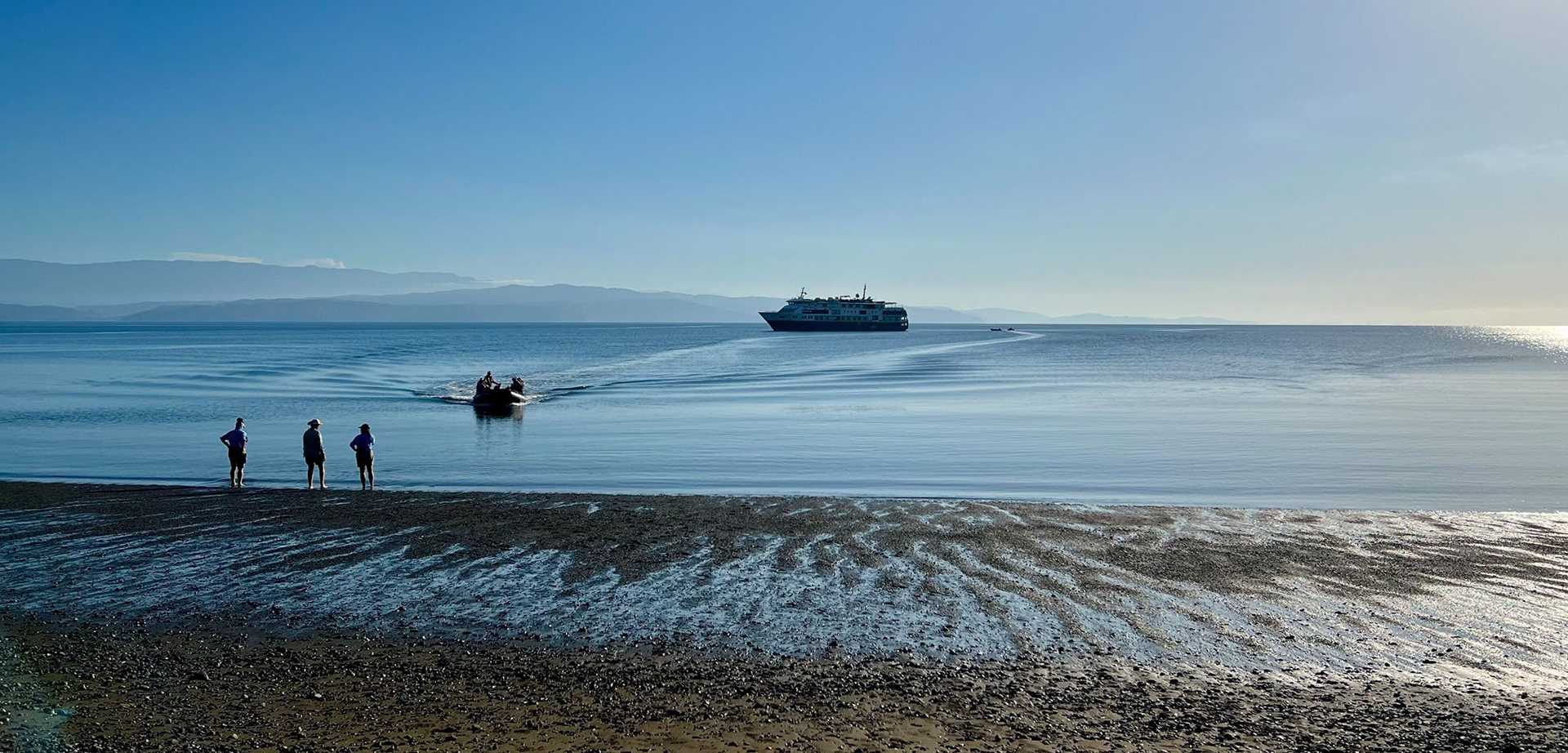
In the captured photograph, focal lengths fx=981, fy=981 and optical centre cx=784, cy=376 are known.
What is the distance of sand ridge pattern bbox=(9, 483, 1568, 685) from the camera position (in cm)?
963

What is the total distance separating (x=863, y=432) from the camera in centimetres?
3023

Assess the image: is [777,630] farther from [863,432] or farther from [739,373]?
[739,373]

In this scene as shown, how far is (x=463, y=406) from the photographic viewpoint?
133 ft

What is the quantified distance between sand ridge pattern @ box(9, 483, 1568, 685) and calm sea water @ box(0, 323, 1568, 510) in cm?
344

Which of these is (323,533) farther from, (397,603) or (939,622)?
→ (939,622)

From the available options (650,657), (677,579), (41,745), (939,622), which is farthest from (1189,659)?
(41,745)

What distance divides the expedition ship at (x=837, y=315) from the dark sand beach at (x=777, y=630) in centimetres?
16627

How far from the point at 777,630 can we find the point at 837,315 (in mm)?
173518

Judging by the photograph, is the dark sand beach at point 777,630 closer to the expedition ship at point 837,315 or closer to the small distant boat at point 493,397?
the small distant boat at point 493,397

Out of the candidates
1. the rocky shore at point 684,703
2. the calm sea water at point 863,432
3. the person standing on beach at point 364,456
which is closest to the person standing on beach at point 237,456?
the calm sea water at point 863,432

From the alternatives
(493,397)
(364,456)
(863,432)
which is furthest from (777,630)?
(493,397)

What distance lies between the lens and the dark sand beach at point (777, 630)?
23.8 feet

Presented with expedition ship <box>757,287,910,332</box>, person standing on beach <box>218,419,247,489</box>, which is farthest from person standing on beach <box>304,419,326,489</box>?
expedition ship <box>757,287,910,332</box>

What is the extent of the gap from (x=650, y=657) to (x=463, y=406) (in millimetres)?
33730
